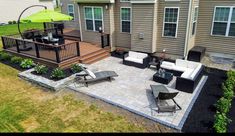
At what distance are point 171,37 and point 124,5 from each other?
13.2 ft

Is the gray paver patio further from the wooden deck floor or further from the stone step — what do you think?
the wooden deck floor

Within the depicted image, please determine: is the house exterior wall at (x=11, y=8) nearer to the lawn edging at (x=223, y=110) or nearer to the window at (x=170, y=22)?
the window at (x=170, y=22)

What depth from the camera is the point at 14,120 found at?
7008mm

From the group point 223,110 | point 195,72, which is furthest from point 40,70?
point 223,110

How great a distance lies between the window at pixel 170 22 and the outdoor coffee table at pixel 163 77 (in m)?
3.34

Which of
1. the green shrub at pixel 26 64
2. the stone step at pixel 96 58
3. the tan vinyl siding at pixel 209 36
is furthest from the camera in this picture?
the stone step at pixel 96 58

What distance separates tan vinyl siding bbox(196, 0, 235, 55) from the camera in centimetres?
1162

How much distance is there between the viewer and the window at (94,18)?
14117 mm

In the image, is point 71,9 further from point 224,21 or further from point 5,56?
point 224,21

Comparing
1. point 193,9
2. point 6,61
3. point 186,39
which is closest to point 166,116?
point 186,39

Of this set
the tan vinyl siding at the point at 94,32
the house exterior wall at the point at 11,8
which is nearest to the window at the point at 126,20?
the tan vinyl siding at the point at 94,32

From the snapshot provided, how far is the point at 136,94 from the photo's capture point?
8.62 metres

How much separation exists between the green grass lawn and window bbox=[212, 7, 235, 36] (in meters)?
8.75

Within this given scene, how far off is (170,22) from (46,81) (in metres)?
8.03
